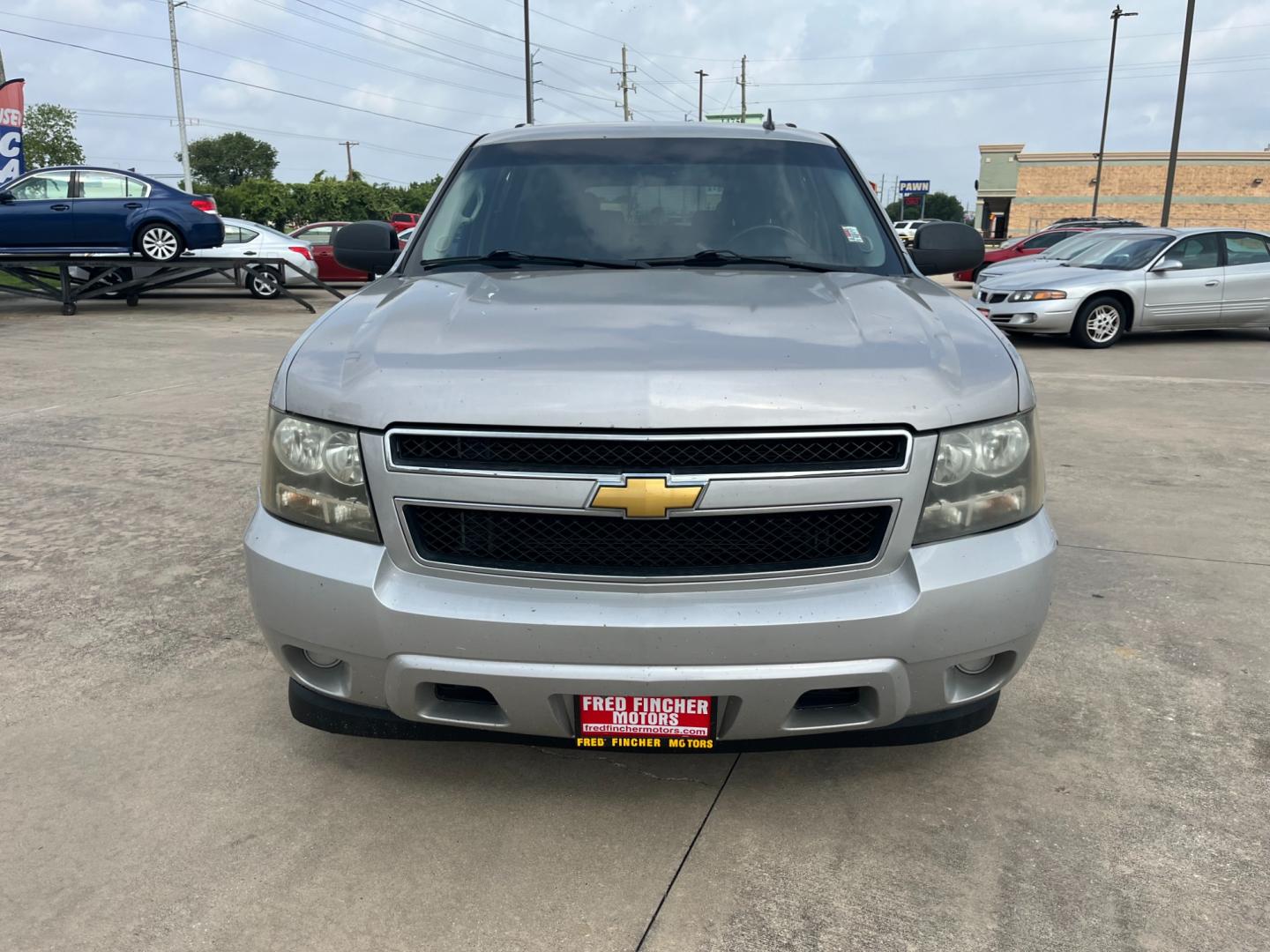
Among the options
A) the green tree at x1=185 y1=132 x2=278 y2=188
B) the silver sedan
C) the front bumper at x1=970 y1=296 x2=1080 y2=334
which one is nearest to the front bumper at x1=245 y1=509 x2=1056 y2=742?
the front bumper at x1=970 y1=296 x2=1080 y2=334

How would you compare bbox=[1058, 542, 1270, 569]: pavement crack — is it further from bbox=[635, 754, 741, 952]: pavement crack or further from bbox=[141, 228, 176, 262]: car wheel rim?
bbox=[141, 228, 176, 262]: car wheel rim

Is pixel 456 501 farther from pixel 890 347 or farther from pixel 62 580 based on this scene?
pixel 62 580

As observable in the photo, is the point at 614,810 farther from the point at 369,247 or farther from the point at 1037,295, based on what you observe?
the point at 1037,295

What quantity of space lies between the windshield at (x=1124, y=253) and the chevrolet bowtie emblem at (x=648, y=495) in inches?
472

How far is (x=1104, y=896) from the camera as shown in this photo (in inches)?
91.0

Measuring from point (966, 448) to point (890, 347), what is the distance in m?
0.31

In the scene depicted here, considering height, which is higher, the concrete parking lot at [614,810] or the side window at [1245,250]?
the side window at [1245,250]

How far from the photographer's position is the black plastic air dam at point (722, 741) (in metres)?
2.39

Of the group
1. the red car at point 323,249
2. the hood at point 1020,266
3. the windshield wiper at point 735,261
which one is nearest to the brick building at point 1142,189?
the hood at point 1020,266

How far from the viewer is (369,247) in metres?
4.03

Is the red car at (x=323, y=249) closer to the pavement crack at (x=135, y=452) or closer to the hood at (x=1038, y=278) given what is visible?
the hood at (x=1038, y=278)

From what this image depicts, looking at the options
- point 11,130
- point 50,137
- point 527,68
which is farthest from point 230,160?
point 11,130

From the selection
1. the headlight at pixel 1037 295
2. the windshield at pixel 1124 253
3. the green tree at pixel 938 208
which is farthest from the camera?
the green tree at pixel 938 208

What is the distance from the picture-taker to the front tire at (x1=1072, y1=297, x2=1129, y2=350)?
12109 millimetres
